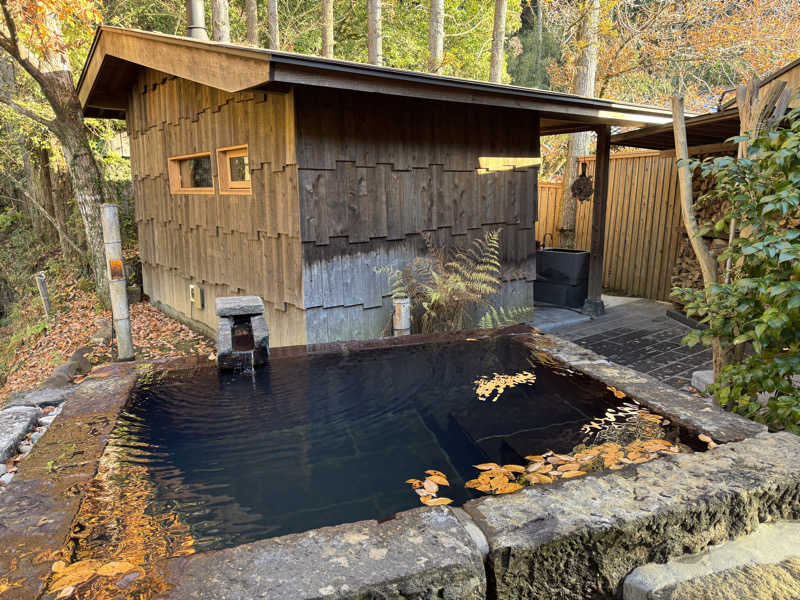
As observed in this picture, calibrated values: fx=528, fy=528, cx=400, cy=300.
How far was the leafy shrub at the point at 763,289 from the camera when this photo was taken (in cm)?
240

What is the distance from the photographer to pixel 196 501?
2.09m

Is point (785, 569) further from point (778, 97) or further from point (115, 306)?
point (115, 306)

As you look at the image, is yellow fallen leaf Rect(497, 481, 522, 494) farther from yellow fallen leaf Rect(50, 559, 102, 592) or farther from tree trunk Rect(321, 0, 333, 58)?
tree trunk Rect(321, 0, 333, 58)

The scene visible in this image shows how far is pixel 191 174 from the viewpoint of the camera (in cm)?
718

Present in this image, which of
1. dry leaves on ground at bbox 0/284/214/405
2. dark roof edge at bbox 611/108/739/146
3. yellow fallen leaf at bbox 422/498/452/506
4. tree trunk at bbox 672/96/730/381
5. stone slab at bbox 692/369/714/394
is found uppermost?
dark roof edge at bbox 611/108/739/146

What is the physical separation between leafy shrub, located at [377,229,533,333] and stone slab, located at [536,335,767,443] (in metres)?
1.85

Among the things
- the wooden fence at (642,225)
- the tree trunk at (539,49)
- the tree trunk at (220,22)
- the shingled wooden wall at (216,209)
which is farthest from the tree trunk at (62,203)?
the tree trunk at (539,49)

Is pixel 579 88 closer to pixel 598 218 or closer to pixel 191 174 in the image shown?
pixel 598 218

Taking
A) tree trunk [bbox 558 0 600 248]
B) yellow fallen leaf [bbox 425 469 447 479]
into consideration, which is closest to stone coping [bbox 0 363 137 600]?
yellow fallen leaf [bbox 425 469 447 479]

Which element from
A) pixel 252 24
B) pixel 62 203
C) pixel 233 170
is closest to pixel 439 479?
pixel 233 170

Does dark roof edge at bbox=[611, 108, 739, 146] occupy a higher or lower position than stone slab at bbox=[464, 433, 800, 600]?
higher

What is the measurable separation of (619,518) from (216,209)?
5.80 metres

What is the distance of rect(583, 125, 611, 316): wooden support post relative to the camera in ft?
24.4

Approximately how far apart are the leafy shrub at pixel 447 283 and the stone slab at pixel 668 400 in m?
1.85
